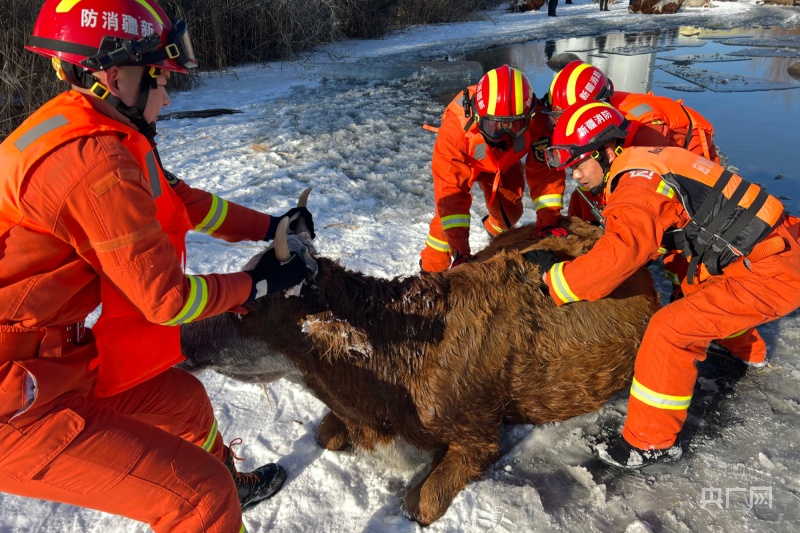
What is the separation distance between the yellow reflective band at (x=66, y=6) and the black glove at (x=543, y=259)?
246cm

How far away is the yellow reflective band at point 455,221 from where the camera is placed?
434cm

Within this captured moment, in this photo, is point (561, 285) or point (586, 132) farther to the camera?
point (586, 132)

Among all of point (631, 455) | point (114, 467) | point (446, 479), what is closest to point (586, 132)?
point (631, 455)

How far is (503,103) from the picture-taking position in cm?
407

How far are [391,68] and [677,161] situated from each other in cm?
1062

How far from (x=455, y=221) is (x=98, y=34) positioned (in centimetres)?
292

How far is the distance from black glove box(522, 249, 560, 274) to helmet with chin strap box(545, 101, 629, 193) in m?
0.65

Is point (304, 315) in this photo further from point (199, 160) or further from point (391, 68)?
point (391, 68)

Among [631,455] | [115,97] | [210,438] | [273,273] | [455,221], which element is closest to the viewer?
[115,97]

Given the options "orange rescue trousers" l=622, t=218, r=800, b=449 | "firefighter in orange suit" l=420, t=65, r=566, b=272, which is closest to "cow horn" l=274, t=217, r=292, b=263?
"firefighter in orange suit" l=420, t=65, r=566, b=272

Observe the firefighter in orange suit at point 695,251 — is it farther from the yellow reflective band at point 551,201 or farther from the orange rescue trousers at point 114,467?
the orange rescue trousers at point 114,467

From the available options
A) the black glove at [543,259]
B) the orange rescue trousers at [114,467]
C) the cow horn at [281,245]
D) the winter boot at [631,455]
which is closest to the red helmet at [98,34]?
the cow horn at [281,245]

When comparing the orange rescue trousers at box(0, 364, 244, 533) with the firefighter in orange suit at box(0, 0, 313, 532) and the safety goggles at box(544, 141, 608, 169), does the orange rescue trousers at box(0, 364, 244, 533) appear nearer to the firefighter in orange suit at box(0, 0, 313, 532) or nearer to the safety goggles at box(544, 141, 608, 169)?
the firefighter in orange suit at box(0, 0, 313, 532)

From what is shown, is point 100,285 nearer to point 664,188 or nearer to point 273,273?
point 273,273
